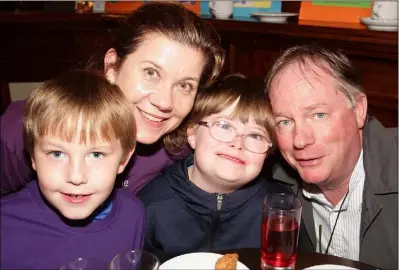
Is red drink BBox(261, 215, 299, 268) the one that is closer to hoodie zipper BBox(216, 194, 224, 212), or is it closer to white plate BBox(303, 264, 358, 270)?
white plate BBox(303, 264, 358, 270)

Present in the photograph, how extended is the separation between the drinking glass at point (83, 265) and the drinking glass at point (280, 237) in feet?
1.88

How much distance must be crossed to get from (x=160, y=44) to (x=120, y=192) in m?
0.68

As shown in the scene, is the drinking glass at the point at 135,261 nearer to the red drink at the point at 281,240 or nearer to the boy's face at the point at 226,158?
the red drink at the point at 281,240

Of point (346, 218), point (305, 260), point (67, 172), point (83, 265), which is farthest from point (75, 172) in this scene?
point (346, 218)

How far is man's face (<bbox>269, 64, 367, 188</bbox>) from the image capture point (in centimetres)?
213

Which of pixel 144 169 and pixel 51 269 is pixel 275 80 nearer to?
pixel 144 169

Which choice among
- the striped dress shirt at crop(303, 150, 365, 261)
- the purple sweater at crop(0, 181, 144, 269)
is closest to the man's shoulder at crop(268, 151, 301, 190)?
the striped dress shirt at crop(303, 150, 365, 261)

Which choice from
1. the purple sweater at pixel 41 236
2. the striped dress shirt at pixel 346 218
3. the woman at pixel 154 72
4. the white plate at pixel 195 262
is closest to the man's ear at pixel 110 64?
the woman at pixel 154 72

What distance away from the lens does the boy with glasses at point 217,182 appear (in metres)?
2.12

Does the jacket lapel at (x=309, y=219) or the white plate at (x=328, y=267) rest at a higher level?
the white plate at (x=328, y=267)

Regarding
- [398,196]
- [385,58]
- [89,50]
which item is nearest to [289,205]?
[398,196]

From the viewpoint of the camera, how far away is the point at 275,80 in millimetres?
2270

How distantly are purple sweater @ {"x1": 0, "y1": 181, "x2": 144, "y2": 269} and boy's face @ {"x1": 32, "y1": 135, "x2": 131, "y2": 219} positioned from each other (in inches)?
2.7

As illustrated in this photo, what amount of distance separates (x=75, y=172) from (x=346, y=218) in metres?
1.36
